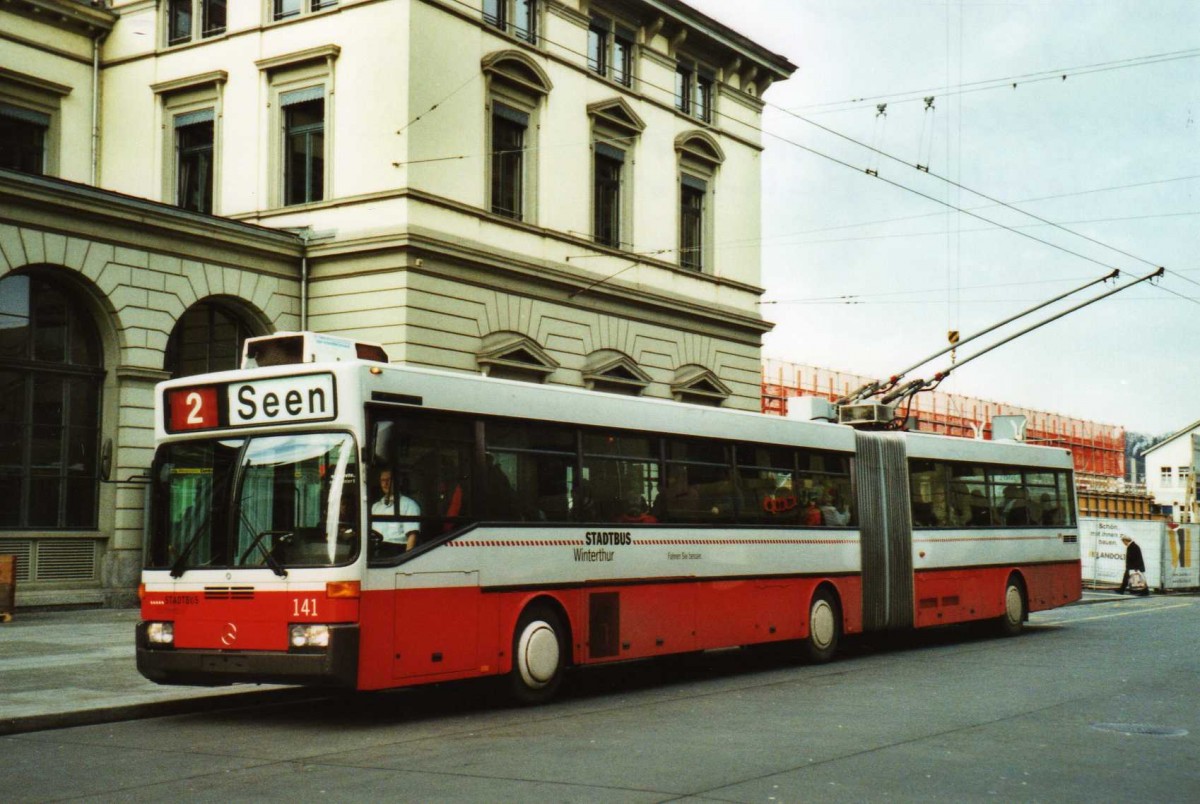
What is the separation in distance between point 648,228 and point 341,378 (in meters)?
20.7

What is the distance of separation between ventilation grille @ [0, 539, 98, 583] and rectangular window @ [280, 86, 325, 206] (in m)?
7.80

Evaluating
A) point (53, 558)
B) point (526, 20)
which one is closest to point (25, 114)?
point (53, 558)

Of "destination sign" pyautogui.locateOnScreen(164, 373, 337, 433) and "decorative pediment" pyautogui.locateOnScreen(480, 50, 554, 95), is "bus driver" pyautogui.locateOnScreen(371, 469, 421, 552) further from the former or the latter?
"decorative pediment" pyautogui.locateOnScreen(480, 50, 554, 95)

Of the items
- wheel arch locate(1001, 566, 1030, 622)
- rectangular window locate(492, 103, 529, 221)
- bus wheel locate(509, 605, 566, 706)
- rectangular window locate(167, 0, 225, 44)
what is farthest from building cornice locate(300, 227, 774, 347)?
bus wheel locate(509, 605, 566, 706)

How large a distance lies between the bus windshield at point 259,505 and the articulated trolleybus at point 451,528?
0.02 meters

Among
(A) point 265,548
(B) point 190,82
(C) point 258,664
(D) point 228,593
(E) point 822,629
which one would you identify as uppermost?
(B) point 190,82

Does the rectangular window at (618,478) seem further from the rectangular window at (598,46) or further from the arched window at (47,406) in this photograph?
the rectangular window at (598,46)

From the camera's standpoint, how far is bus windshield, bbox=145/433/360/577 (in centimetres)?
1113

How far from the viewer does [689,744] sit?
10.1 meters

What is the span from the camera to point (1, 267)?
21141mm

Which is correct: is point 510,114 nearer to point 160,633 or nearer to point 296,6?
point 296,6

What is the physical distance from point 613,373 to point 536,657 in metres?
17.1

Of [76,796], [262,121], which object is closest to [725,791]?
[76,796]

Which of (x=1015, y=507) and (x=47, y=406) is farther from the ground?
(x=47, y=406)
